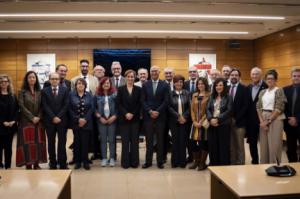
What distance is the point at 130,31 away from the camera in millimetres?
10633

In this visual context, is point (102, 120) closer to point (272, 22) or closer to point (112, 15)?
point (112, 15)

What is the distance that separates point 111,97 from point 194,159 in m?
1.88

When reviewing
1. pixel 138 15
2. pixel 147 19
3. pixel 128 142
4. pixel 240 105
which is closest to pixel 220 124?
pixel 240 105

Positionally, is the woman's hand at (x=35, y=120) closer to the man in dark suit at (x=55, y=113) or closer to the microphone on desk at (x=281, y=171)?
the man in dark suit at (x=55, y=113)

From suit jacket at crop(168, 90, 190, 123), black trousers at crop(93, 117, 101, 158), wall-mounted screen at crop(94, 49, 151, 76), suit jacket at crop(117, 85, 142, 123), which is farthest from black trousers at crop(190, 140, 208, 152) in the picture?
wall-mounted screen at crop(94, 49, 151, 76)

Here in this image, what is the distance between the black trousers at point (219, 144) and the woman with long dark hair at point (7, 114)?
3307 millimetres

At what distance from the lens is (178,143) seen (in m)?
6.01

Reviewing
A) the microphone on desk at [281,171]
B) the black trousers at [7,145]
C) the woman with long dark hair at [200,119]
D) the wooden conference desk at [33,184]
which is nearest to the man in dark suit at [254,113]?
the woman with long dark hair at [200,119]

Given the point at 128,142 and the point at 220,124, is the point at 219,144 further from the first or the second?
the point at 128,142

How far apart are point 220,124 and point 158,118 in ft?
3.70

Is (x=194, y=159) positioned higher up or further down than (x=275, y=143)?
further down

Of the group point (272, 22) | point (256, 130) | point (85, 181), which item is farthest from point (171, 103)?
point (272, 22)

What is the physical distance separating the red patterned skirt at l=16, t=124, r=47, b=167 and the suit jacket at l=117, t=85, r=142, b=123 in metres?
1.43

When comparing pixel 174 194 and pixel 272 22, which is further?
pixel 272 22
